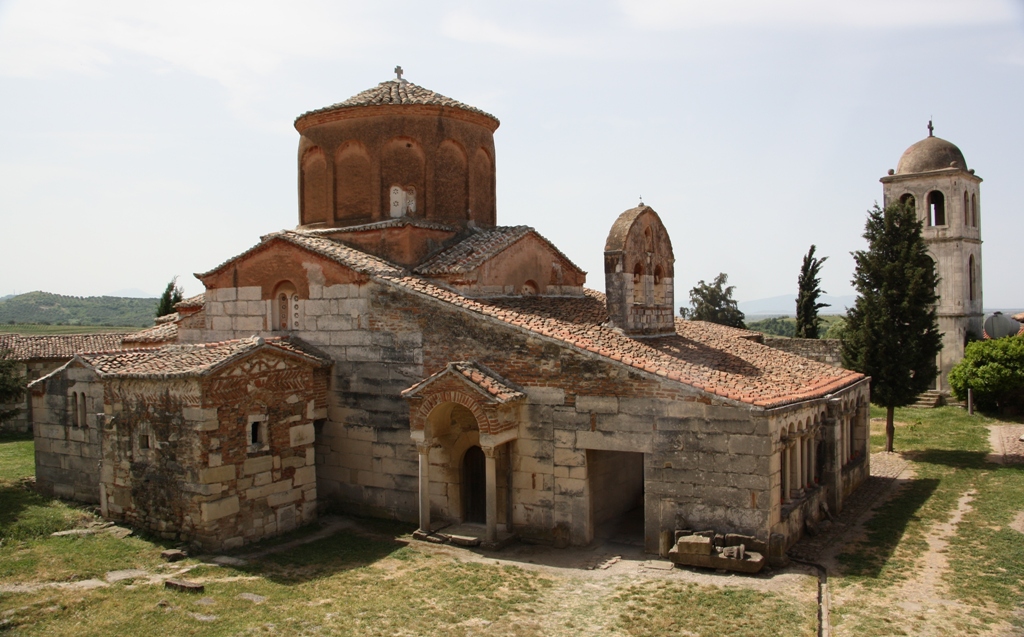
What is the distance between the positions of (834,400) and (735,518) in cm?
456

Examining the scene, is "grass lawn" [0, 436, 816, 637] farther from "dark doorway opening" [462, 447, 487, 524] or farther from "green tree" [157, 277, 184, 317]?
"green tree" [157, 277, 184, 317]

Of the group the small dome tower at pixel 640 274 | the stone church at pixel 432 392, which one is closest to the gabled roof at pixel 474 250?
the stone church at pixel 432 392

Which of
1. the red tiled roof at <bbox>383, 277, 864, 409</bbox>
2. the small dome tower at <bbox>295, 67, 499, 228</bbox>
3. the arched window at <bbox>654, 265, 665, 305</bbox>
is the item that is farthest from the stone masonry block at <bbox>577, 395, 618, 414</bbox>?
the small dome tower at <bbox>295, 67, 499, 228</bbox>

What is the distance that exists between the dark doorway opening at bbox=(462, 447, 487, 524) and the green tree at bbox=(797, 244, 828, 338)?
919 inches

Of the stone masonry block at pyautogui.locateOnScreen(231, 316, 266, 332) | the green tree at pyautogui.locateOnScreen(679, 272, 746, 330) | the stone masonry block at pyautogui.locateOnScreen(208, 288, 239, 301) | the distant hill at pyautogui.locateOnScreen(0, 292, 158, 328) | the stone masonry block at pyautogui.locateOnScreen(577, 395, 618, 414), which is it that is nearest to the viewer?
the stone masonry block at pyautogui.locateOnScreen(577, 395, 618, 414)

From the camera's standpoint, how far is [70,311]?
113 meters

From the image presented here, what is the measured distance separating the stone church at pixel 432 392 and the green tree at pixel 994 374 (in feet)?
33.9

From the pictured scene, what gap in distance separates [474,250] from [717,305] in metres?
34.2

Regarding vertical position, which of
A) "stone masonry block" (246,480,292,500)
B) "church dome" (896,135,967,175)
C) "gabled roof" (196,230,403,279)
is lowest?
"stone masonry block" (246,480,292,500)

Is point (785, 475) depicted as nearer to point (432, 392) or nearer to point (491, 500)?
point (491, 500)

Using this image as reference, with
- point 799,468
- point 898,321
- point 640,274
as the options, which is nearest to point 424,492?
point 640,274

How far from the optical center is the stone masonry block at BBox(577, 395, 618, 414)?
12359 millimetres

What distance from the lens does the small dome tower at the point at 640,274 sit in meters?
14.7

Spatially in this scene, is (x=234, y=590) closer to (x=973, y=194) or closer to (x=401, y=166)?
(x=401, y=166)
